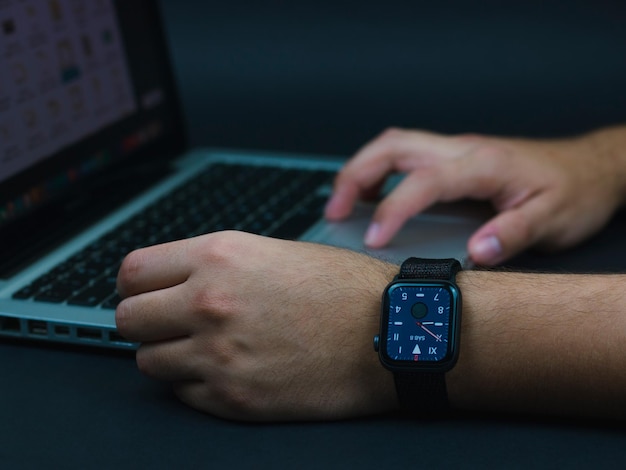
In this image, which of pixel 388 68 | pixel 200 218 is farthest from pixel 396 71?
pixel 200 218

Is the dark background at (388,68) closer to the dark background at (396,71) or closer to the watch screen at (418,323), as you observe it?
the dark background at (396,71)

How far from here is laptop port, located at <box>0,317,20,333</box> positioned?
92cm

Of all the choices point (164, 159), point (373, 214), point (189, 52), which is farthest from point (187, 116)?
point (373, 214)

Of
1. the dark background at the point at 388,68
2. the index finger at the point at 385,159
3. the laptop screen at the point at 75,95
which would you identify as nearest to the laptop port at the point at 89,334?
the laptop screen at the point at 75,95

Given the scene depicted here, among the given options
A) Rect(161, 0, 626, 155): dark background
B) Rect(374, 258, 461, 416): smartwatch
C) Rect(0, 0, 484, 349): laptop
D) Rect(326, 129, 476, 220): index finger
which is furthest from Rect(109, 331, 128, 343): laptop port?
Rect(161, 0, 626, 155): dark background

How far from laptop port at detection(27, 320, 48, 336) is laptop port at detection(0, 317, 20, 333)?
0.02 meters

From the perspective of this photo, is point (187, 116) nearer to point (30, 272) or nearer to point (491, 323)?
point (30, 272)

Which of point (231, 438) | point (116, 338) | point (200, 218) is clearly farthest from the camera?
point (200, 218)

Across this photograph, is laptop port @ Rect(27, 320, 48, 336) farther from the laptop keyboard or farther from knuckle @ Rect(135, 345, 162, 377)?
knuckle @ Rect(135, 345, 162, 377)

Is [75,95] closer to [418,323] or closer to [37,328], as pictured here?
[37,328]

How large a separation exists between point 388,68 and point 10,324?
976mm

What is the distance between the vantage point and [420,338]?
0.77m

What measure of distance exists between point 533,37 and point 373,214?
653 mm

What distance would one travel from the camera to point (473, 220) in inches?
44.9
